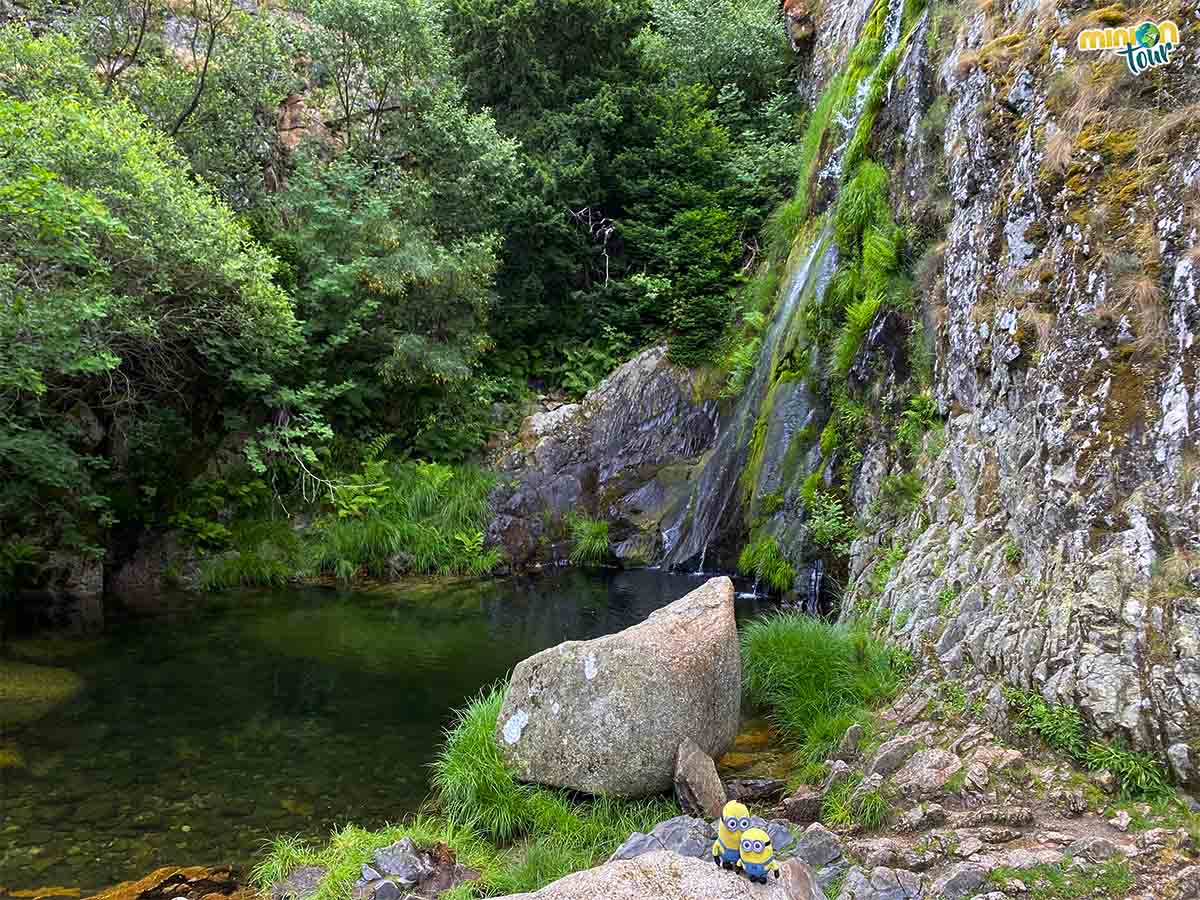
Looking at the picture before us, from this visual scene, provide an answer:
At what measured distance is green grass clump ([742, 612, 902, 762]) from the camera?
222 inches

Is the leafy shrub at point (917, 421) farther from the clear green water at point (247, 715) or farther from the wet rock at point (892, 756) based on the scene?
the wet rock at point (892, 756)

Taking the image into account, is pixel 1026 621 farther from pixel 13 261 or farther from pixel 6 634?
pixel 6 634

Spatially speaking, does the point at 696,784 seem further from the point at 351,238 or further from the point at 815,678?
the point at 351,238

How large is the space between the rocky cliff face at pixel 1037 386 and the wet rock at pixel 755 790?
144 centimetres

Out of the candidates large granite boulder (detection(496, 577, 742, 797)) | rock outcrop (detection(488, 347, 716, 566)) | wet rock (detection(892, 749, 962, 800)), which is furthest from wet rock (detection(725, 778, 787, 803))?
rock outcrop (detection(488, 347, 716, 566))

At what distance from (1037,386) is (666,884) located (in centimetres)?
423

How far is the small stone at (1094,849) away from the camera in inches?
142

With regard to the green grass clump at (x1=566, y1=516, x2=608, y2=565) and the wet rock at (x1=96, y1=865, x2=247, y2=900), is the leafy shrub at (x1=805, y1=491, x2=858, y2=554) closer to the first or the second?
the green grass clump at (x1=566, y1=516, x2=608, y2=565)

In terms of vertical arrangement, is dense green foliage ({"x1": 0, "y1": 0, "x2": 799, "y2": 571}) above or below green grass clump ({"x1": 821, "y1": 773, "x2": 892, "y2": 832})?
above

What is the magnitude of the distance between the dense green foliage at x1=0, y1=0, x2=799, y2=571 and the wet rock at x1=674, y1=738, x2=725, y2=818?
7.50 meters

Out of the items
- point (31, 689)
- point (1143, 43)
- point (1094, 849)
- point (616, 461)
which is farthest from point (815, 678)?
point (616, 461)

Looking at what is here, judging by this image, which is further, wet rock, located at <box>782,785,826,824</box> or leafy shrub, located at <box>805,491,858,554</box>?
leafy shrub, located at <box>805,491,858,554</box>

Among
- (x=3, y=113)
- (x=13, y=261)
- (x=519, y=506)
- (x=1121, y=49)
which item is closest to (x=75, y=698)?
(x=13, y=261)

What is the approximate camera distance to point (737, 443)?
38.2 ft
